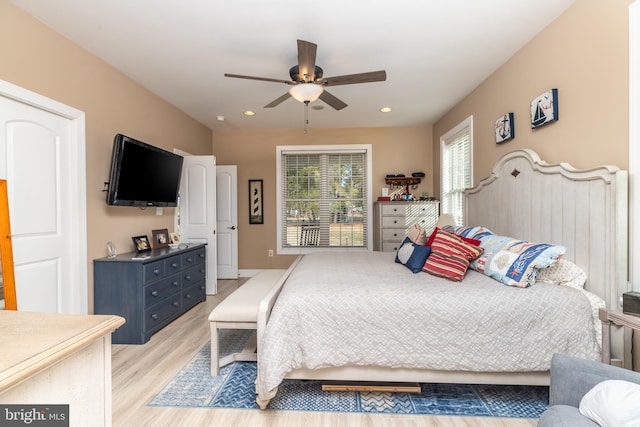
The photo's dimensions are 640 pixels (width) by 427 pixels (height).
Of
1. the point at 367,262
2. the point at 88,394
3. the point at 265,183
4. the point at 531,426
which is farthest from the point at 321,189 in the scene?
the point at 88,394

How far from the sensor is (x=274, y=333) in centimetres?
172

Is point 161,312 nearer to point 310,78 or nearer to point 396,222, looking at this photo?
point 310,78

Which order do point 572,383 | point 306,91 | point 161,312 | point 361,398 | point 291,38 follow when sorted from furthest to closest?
point 161,312
point 306,91
point 291,38
point 361,398
point 572,383

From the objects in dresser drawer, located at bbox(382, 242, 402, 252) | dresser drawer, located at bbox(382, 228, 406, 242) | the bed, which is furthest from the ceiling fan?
dresser drawer, located at bbox(382, 242, 402, 252)

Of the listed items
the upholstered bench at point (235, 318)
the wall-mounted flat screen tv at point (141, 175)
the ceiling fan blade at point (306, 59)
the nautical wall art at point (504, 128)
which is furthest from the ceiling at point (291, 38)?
the upholstered bench at point (235, 318)

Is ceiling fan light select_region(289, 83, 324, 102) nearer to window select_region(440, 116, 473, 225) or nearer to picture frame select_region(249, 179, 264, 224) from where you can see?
window select_region(440, 116, 473, 225)

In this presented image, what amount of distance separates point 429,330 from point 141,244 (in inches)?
118

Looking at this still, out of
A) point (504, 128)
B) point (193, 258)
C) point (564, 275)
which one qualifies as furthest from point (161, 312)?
point (504, 128)

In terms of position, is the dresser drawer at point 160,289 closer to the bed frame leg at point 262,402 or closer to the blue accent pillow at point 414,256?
the bed frame leg at point 262,402

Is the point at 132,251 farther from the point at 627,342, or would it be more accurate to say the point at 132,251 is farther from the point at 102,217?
the point at 627,342

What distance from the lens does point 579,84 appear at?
2049mm

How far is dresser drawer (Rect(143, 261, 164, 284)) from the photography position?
2.76 metres

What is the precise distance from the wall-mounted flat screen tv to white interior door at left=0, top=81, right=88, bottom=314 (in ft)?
0.81

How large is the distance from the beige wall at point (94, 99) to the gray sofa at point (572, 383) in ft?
11.1
